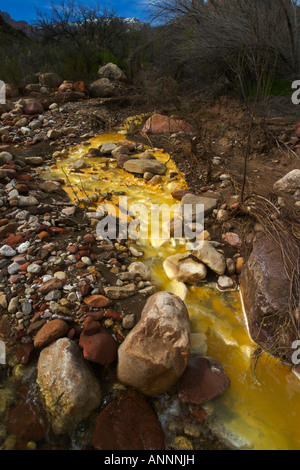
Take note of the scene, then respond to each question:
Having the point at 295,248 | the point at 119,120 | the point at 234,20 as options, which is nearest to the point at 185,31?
the point at 234,20

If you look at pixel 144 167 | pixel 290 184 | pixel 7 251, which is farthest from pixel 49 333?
pixel 290 184

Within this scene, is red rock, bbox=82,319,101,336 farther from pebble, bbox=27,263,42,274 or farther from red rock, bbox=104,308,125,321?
pebble, bbox=27,263,42,274

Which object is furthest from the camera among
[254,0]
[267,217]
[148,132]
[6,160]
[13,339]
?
[148,132]

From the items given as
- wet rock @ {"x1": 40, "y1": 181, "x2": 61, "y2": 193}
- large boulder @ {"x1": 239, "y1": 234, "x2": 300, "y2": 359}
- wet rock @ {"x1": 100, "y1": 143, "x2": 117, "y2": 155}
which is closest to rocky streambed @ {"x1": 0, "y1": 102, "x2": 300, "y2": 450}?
large boulder @ {"x1": 239, "y1": 234, "x2": 300, "y2": 359}

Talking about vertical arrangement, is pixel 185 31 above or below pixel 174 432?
above

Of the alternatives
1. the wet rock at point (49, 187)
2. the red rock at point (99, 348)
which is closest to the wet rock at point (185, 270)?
the red rock at point (99, 348)

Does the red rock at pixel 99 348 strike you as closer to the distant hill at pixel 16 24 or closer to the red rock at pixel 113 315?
the red rock at pixel 113 315

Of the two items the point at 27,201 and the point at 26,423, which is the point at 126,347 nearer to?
the point at 26,423

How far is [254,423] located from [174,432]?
48 centimetres

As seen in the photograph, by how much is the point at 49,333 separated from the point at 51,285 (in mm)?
408

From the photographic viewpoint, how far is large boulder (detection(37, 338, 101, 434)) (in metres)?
1.63

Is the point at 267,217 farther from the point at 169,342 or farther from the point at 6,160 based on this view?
the point at 6,160

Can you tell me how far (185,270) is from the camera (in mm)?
2598

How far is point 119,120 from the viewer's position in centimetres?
610
